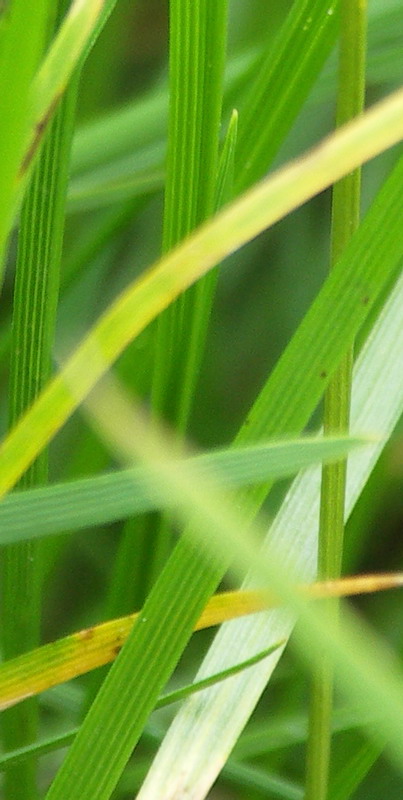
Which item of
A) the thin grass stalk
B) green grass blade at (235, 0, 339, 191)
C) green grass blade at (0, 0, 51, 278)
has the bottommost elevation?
green grass blade at (0, 0, 51, 278)

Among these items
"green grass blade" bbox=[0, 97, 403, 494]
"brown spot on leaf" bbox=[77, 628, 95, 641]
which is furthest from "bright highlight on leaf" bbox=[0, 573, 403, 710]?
"green grass blade" bbox=[0, 97, 403, 494]

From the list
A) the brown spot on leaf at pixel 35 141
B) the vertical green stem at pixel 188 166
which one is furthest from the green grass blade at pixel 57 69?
the vertical green stem at pixel 188 166

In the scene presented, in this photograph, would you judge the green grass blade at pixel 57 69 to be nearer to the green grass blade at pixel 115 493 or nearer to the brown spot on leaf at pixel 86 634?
the green grass blade at pixel 115 493

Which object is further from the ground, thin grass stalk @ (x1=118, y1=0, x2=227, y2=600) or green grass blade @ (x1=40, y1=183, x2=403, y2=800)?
thin grass stalk @ (x1=118, y1=0, x2=227, y2=600)

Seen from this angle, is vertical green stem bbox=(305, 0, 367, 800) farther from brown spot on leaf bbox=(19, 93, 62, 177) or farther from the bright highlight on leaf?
brown spot on leaf bbox=(19, 93, 62, 177)

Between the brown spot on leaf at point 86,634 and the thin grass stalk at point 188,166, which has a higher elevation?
the thin grass stalk at point 188,166

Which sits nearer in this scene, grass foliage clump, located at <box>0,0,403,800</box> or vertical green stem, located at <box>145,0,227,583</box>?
grass foliage clump, located at <box>0,0,403,800</box>

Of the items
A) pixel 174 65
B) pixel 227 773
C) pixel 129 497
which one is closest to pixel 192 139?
pixel 174 65
